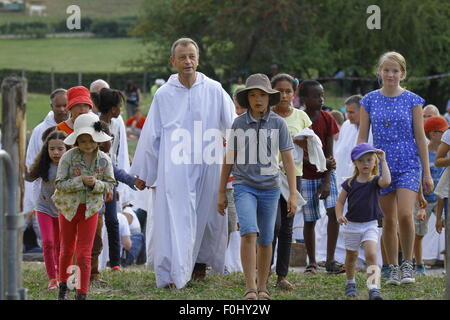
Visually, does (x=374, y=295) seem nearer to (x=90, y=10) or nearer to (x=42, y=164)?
(x=42, y=164)

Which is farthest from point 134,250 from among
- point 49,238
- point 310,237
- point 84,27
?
point 84,27

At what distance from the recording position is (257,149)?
8.29 m

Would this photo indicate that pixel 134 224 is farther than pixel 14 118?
Yes

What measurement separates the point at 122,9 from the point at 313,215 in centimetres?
5319

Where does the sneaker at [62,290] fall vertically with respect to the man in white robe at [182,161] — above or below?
below

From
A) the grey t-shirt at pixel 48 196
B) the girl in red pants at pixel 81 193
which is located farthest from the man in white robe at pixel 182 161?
the girl in red pants at pixel 81 193

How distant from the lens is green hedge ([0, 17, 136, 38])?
58.1 meters

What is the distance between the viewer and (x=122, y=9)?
6209 centimetres

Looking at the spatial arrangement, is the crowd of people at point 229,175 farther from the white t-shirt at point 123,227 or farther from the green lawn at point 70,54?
the green lawn at point 70,54

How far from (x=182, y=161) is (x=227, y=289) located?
126 cm

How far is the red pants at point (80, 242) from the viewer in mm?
8062

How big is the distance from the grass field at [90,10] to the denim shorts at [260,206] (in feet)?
168
